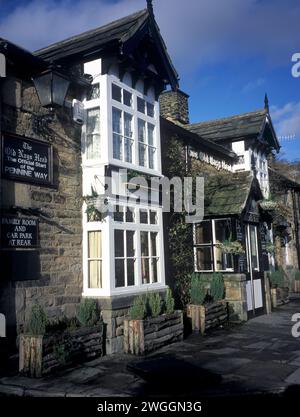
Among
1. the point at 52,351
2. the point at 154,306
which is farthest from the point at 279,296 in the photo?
the point at 52,351

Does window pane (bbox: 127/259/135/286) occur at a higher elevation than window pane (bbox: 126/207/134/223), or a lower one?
lower

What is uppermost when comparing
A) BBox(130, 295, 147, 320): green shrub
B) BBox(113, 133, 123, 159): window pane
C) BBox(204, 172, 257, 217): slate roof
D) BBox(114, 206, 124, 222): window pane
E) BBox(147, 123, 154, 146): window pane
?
BBox(147, 123, 154, 146): window pane

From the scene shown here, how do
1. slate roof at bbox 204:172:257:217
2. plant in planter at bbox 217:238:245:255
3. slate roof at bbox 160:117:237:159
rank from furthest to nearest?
slate roof at bbox 204:172:257:217 → slate roof at bbox 160:117:237:159 → plant in planter at bbox 217:238:245:255

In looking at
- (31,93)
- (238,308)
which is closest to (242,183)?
(238,308)

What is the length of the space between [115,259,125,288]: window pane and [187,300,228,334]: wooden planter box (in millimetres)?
2135

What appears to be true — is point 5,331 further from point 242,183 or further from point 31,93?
point 242,183

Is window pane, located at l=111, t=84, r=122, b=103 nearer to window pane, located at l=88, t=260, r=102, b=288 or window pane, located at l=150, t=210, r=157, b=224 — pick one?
window pane, located at l=150, t=210, r=157, b=224

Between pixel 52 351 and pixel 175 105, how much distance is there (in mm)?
12051

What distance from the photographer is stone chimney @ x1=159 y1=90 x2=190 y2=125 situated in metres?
16.0

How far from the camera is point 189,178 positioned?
37.8 feet

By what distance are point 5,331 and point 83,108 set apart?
4.50 meters

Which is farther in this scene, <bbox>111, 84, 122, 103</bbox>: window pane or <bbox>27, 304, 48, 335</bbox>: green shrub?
<bbox>111, 84, 122, 103</bbox>: window pane

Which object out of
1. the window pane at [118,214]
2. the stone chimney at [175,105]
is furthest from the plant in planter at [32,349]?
the stone chimney at [175,105]

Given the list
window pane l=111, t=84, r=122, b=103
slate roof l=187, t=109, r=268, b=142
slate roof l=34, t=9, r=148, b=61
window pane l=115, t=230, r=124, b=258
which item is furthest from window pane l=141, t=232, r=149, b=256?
slate roof l=187, t=109, r=268, b=142
